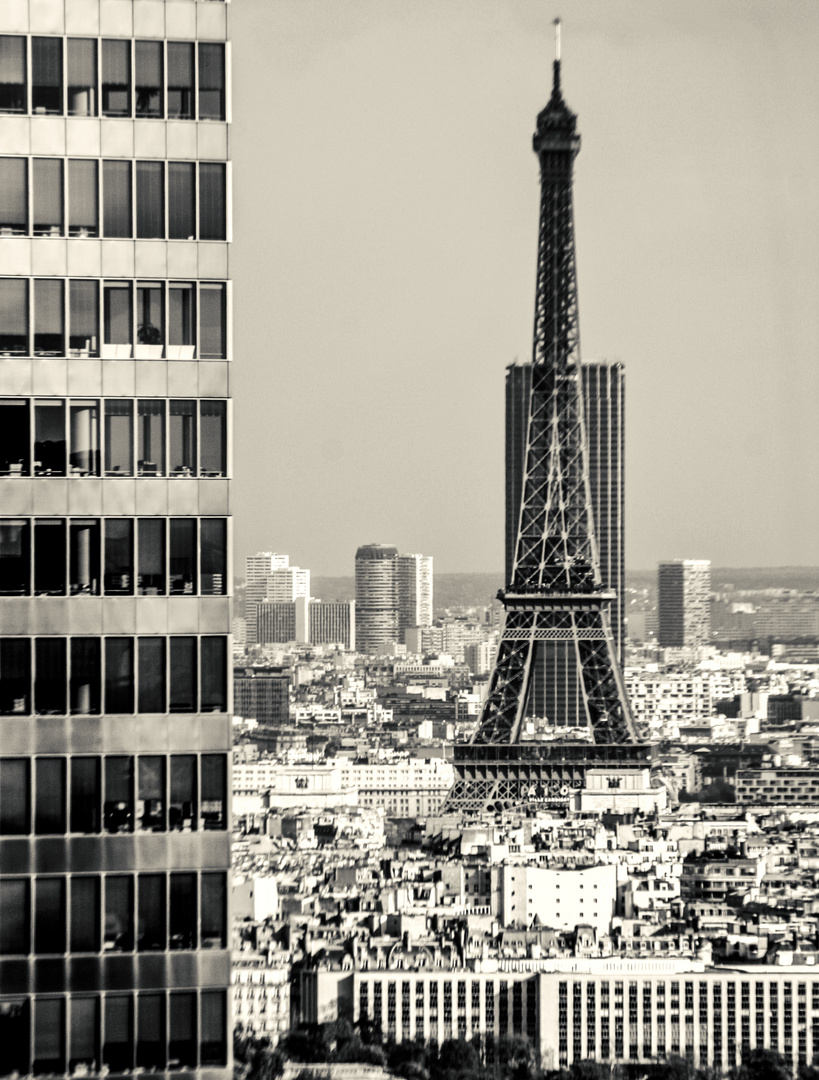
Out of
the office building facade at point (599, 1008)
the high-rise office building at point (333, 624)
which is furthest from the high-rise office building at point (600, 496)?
the office building facade at point (599, 1008)

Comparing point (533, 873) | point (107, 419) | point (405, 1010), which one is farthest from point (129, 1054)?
point (533, 873)

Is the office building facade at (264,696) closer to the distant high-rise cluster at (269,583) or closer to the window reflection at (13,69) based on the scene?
the distant high-rise cluster at (269,583)

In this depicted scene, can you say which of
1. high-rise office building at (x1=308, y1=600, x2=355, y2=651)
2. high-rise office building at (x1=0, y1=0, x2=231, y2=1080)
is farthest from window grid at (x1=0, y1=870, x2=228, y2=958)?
high-rise office building at (x1=308, y1=600, x2=355, y2=651)

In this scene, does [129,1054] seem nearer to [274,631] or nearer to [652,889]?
[652,889]

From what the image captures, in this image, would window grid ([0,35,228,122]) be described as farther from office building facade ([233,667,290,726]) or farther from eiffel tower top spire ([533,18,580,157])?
office building facade ([233,667,290,726])

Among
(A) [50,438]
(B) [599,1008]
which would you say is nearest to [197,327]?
(A) [50,438]
